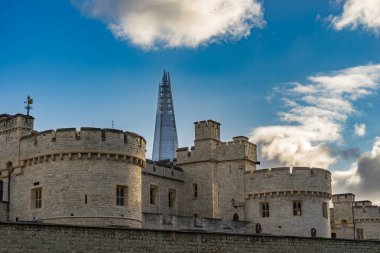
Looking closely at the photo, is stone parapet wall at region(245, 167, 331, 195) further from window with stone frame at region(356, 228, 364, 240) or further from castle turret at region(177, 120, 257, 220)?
window with stone frame at region(356, 228, 364, 240)

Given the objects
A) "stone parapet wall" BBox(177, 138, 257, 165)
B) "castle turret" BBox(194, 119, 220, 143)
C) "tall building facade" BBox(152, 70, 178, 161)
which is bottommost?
"stone parapet wall" BBox(177, 138, 257, 165)

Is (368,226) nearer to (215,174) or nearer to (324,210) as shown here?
(324,210)

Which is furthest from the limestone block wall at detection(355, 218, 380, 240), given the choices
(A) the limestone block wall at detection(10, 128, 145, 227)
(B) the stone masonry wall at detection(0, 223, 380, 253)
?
(A) the limestone block wall at detection(10, 128, 145, 227)

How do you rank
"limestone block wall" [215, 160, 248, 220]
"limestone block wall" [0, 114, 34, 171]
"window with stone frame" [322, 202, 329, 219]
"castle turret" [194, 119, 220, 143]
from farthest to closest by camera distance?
"castle turret" [194, 119, 220, 143] → "limestone block wall" [215, 160, 248, 220] → "window with stone frame" [322, 202, 329, 219] → "limestone block wall" [0, 114, 34, 171]

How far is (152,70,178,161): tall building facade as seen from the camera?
182250mm

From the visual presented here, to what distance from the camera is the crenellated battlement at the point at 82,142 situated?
128 feet

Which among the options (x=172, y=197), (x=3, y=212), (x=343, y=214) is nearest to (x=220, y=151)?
(x=172, y=197)

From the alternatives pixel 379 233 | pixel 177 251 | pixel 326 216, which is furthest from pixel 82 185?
pixel 379 233

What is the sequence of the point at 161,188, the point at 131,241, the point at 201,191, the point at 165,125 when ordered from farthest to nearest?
the point at 165,125, the point at 201,191, the point at 161,188, the point at 131,241

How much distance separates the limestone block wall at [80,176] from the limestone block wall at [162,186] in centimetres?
829

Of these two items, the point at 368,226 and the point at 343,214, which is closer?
the point at 343,214

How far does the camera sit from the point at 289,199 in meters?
51.6

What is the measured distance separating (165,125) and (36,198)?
143185 mm

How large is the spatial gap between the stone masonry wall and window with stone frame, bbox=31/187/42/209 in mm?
11625
